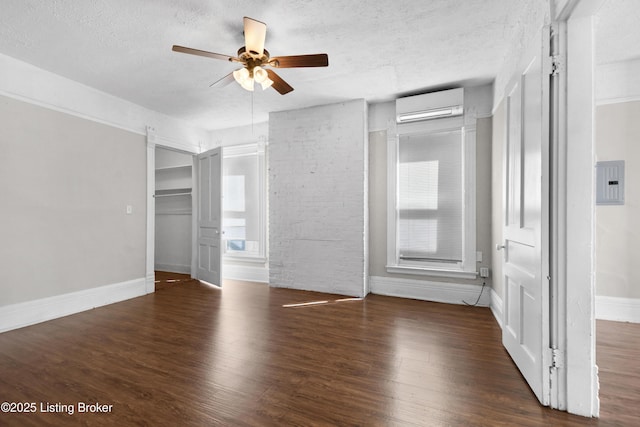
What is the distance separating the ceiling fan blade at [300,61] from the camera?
226 cm

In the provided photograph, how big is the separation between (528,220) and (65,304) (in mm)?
4713

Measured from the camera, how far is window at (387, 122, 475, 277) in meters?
3.79

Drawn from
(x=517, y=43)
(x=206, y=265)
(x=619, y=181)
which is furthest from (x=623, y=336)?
(x=206, y=265)

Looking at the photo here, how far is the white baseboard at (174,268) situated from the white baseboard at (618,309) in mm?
6435

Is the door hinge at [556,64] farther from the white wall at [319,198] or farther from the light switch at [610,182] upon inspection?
the white wall at [319,198]

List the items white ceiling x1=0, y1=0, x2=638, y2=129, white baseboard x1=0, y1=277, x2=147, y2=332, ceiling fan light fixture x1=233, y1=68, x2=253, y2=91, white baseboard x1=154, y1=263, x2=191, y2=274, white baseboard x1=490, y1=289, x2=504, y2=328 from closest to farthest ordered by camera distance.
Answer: white ceiling x1=0, y1=0, x2=638, y2=129 → ceiling fan light fixture x1=233, y1=68, x2=253, y2=91 → white baseboard x1=0, y1=277, x2=147, y2=332 → white baseboard x1=490, y1=289, x2=504, y2=328 → white baseboard x1=154, y1=263, x2=191, y2=274

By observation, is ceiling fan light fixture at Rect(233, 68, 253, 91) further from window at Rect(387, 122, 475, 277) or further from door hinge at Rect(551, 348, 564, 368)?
door hinge at Rect(551, 348, 564, 368)

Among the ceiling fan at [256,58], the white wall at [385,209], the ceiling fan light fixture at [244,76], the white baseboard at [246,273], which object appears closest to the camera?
the ceiling fan at [256,58]

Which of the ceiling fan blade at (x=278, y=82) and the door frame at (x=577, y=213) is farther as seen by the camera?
the ceiling fan blade at (x=278, y=82)

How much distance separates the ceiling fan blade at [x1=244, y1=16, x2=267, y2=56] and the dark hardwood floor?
2.46 metres

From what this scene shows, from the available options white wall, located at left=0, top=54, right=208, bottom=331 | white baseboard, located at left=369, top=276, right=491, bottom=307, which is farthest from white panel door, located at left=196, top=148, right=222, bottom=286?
Result: white baseboard, located at left=369, top=276, right=491, bottom=307

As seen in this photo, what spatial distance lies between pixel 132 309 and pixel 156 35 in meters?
3.09

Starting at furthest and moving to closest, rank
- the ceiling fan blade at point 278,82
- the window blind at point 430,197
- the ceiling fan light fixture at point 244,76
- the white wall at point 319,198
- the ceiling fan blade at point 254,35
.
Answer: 1. the white wall at point 319,198
2. the window blind at point 430,197
3. the ceiling fan blade at point 278,82
4. the ceiling fan light fixture at point 244,76
5. the ceiling fan blade at point 254,35

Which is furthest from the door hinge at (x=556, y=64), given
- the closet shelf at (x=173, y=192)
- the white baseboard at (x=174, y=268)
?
the white baseboard at (x=174, y=268)
